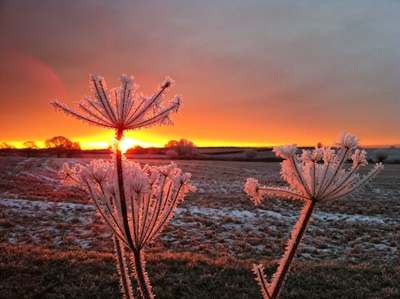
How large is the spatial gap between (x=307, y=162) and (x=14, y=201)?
71.3 ft

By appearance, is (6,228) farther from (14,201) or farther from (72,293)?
(72,293)

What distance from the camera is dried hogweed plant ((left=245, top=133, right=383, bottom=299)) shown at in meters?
1.36

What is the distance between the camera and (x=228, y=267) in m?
7.98

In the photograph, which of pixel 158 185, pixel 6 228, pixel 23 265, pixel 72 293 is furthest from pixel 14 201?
pixel 158 185

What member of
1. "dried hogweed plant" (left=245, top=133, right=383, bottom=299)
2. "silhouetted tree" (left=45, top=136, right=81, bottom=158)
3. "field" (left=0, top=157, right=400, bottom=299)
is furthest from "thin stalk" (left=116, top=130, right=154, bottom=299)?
"silhouetted tree" (left=45, top=136, right=81, bottom=158)

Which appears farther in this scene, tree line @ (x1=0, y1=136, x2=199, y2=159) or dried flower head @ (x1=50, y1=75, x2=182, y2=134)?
tree line @ (x1=0, y1=136, x2=199, y2=159)

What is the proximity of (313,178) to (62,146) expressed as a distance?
3324 inches

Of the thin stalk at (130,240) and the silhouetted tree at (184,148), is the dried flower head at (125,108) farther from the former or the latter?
the silhouetted tree at (184,148)

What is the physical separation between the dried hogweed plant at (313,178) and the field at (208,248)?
613 centimetres

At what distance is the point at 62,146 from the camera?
75.9 m

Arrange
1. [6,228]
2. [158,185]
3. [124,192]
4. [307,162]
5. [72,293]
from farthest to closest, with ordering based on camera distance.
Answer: [6,228], [72,293], [158,185], [307,162], [124,192]

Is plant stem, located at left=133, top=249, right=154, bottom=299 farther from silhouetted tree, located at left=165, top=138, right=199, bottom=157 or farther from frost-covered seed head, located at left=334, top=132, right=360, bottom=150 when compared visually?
silhouetted tree, located at left=165, top=138, right=199, bottom=157

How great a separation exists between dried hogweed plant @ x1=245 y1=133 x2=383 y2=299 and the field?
613 centimetres

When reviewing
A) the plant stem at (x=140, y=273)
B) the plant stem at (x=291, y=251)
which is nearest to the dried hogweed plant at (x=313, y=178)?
the plant stem at (x=291, y=251)
